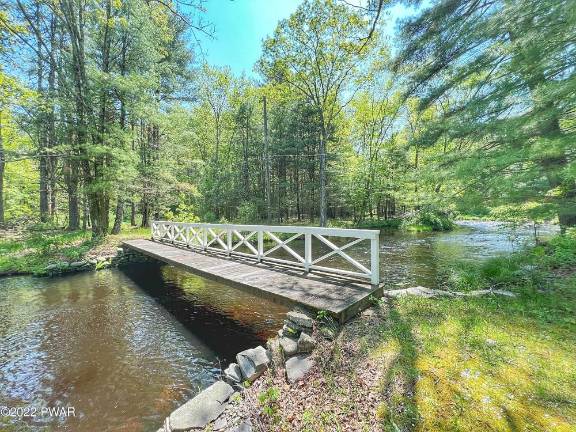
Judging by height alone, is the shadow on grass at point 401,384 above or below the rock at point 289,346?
above

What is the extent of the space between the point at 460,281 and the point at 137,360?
6194 millimetres

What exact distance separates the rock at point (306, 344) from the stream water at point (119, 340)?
5.36 feet

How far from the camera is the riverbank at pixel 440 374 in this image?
2.11 meters

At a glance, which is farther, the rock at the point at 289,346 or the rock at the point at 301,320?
the rock at the point at 301,320

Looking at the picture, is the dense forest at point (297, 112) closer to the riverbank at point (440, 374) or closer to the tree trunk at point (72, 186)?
the tree trunk at point (72, 186)

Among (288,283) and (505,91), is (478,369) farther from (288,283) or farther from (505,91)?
(505,91)

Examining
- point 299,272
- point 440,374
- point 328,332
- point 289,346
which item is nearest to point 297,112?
point 299,272

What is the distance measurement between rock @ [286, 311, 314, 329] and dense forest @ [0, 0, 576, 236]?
3718 millimetres

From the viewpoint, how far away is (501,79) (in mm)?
4996

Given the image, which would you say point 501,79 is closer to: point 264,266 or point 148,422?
point 264,266

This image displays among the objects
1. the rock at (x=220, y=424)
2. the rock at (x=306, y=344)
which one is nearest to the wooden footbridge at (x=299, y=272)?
the rock at (x=306, y=344)

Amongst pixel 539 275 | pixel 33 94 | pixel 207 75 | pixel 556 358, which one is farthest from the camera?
pixel 207 75

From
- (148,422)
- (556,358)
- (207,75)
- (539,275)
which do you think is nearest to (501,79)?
(539,275)

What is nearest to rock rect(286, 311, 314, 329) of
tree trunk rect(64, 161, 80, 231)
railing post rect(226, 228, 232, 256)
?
railing post rect(226, 228, 232, 256)
